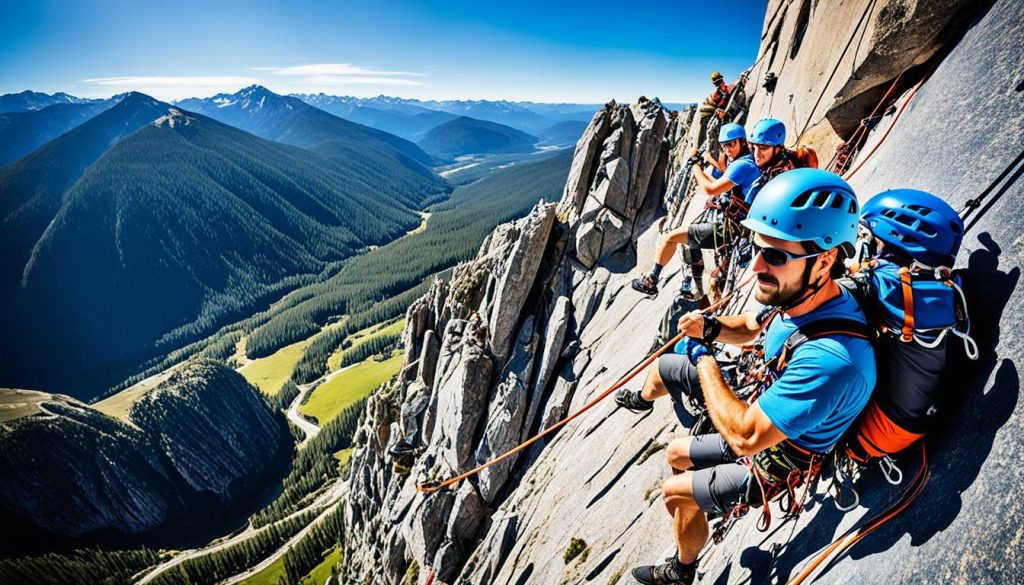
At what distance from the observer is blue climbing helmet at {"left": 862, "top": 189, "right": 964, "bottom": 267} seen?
5395 millimetres

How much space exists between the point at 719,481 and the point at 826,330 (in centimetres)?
333

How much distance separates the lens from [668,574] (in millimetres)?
8094

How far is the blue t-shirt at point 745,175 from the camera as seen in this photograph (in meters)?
12.6

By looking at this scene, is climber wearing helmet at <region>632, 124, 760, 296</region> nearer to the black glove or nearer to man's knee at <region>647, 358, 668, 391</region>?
man's knee at <region>647, 358, 668, 391</region>

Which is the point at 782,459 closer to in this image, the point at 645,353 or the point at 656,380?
the point at 656,380

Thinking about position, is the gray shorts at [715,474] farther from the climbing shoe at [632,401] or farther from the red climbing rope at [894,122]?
the red climbing rope at [894,122]

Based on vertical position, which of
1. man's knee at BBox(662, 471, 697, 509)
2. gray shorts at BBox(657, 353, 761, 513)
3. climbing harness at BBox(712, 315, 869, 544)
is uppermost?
climbing harness at BBox(712, 315, 869, 544)

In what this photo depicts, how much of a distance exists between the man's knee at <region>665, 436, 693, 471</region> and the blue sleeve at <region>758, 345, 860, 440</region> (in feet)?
10.8

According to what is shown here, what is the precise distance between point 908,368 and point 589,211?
21.8m

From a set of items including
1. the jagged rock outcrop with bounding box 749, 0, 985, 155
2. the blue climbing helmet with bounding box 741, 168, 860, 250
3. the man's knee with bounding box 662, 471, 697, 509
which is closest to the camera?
the blue climbing helmet with bounding box 741, 168, 860, 250

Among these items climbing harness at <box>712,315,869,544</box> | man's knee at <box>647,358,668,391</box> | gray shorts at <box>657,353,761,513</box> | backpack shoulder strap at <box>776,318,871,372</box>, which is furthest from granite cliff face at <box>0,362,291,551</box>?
backpack shoulder strap at <box>776,318,871,372</box>

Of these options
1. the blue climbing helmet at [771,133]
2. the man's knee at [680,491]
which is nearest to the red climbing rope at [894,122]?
the blue climbing helmet at [771,133]

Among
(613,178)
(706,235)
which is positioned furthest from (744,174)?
(613,178)

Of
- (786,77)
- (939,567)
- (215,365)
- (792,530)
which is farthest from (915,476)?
(215,365)
